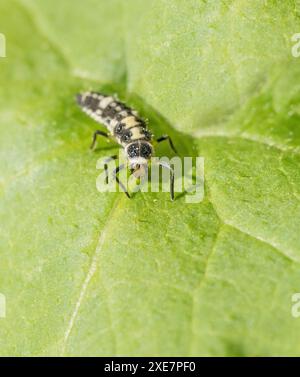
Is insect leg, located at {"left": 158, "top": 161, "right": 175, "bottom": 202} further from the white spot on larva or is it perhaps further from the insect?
the white spot on larva

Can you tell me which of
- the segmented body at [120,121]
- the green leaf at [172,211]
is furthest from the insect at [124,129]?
the green leaf at [172,211]

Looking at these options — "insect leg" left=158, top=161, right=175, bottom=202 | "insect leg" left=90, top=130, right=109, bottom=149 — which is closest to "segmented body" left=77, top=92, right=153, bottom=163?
"insect leg" left=90, top=130, right=109, bottom=149

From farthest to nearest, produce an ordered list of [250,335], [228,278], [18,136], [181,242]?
[18,136] < [181,242] < [228,278] < [250,335]

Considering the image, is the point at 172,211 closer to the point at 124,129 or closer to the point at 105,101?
the point at 124,129

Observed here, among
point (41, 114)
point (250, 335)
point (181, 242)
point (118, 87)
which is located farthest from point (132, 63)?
point (250, 335)

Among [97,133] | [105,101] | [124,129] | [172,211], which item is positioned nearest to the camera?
[172,211]

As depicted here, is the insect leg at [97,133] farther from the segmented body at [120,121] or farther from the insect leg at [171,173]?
the insect leg at [171,173]

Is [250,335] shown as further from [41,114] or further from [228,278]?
[41,114]

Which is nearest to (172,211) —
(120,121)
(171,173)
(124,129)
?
(171,173)
